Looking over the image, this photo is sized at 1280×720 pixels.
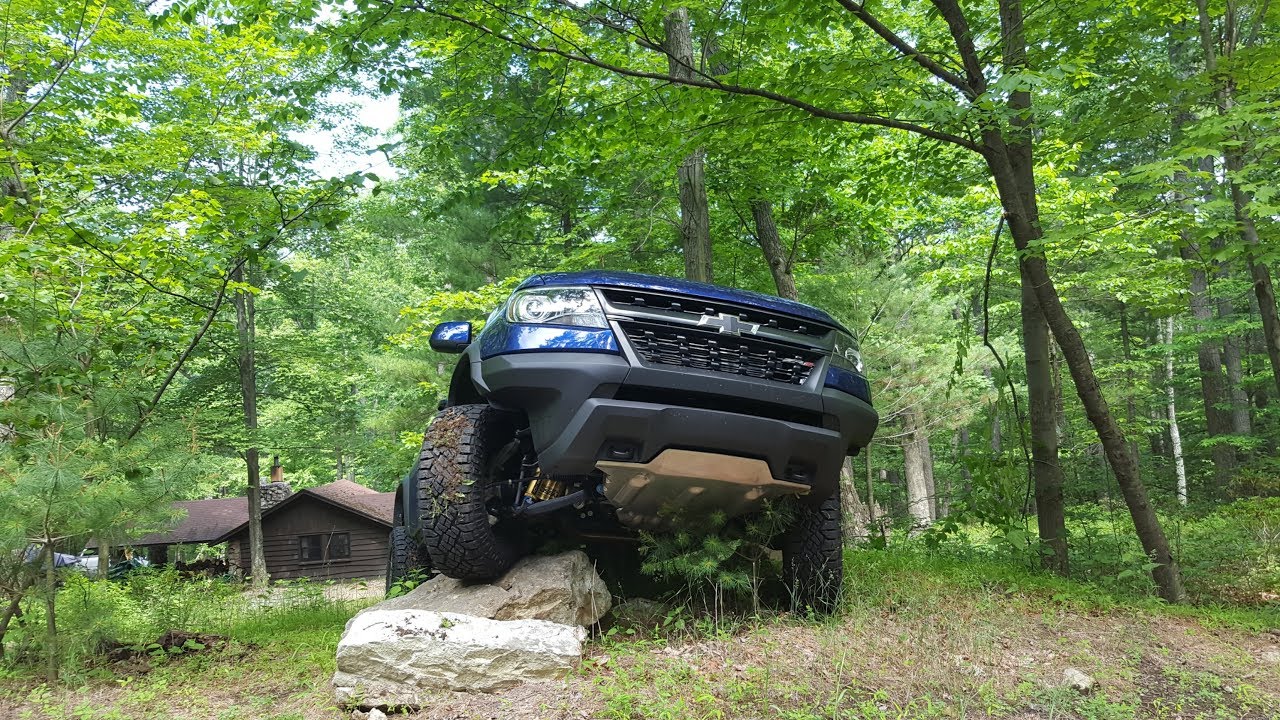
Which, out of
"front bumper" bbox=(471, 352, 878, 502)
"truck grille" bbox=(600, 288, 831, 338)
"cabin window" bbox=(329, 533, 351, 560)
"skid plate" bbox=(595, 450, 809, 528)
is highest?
"truck grille" bbox=(600, 288, 831, 338)

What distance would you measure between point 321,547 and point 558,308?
23.2 meters

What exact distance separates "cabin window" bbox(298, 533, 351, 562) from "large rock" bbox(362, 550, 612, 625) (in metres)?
21.0

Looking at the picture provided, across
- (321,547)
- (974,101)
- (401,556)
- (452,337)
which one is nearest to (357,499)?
(321,547)

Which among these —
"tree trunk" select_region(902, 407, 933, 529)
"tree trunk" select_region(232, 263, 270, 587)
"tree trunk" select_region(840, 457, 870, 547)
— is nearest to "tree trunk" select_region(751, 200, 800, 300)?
"tree trunk" select_region(840, 457, 870, 547)

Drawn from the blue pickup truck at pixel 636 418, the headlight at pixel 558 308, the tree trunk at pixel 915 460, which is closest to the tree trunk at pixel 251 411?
the tree trunk at pixel 915 460

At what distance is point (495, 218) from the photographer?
56.1 feet

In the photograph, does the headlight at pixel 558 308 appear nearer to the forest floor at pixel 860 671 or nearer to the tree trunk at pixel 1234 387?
the forest floor at pixel 860 671

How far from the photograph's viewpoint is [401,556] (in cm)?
518

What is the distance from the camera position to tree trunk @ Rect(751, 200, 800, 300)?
33.3 feet

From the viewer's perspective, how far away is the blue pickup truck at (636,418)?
10.2 ft

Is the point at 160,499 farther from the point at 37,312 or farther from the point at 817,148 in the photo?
the point at 817,148

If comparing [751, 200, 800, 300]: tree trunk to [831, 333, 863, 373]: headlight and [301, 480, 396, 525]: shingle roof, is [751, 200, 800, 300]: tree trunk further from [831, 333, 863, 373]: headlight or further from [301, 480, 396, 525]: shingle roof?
[301, 480, 396, 525]: shingle roof

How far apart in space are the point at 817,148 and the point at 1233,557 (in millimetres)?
5225

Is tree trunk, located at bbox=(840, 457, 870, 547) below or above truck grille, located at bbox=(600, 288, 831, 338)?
below
